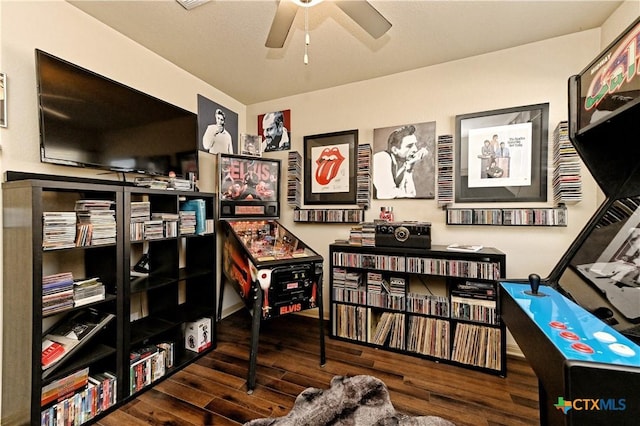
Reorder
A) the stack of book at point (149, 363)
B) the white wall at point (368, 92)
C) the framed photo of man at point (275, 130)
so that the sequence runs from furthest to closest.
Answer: the framed photo of man at point (275, 130) < the stack of book at point (149, 363) < the white wall at point (368, 92)

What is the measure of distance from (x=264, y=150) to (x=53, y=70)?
1.99 m

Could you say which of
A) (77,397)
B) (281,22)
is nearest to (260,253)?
(77,397)

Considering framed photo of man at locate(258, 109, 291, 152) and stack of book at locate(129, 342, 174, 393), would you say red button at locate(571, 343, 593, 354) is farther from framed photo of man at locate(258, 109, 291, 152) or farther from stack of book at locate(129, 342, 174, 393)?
framed photo of man at locate(258, 109, 291, 152)

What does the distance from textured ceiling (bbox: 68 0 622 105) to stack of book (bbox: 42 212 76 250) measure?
1.48m

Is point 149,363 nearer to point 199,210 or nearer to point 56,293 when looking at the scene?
point 56,293

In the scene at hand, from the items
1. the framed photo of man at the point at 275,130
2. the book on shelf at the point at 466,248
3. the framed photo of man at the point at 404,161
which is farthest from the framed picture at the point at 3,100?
the book on shelf at the point at 466,248

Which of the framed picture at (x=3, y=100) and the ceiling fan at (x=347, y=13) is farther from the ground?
the ceiling fan at (x=347, y=13)

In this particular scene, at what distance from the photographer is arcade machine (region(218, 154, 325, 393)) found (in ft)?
6.21

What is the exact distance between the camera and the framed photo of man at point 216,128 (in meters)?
2.80

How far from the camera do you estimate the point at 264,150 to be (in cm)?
334

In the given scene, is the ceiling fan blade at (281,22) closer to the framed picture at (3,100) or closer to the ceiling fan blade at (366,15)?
the ceiling fan blade at (366,15)

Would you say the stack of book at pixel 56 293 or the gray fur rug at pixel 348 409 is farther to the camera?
the gray fur rug at pixel 348 409

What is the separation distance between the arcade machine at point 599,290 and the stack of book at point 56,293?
2.15 m

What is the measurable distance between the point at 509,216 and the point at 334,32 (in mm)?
2086
